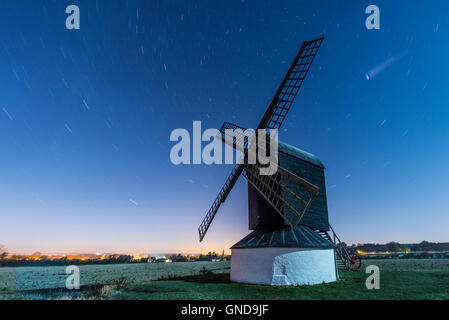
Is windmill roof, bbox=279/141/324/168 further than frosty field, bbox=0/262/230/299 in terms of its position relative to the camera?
Yes

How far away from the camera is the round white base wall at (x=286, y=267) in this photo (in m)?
15.2

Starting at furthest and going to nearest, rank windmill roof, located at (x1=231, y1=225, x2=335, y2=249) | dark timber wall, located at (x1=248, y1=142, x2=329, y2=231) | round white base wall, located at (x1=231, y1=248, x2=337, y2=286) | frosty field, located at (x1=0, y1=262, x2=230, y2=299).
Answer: dark timber wall, located at (x1=248, y1=142, x2=329, y2=231) < frosty field, located at (x1=0, y1=262, x2=230, y2=299) < windmill roof, located at (x1=231, y1=225, x2=335, y2=249) < round white base wall, located at (x1=231, y1=248, x2=337, y2=286)

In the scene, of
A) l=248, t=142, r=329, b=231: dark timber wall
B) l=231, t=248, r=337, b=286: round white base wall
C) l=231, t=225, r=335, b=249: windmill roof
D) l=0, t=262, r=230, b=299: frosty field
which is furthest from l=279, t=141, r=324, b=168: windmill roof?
l=0, t=262, r=230, b=299: frosty field

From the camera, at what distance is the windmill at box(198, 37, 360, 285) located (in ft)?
50.6

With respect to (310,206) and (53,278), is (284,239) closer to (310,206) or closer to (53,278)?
(310,206)

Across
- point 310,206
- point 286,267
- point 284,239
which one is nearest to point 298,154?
point 310,206

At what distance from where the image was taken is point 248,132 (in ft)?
70.6

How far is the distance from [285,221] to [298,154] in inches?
277

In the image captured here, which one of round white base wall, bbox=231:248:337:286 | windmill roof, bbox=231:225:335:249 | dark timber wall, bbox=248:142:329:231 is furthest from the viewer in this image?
dark timber wall, bbox=248:142:329:231

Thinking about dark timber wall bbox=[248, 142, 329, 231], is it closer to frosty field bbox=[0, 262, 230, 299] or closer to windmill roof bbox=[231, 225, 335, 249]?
windmill roof bbox=[231, 225, 335, 249]

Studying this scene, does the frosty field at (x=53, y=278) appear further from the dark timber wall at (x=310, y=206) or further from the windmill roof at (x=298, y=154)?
the windmill roof at (x=298, y=154)

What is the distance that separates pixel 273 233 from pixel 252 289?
15.4 ft

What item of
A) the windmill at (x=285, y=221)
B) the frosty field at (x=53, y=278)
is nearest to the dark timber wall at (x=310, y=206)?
the windmill at (x=285, y=221)

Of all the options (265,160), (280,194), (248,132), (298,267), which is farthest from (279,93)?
(298,267)
